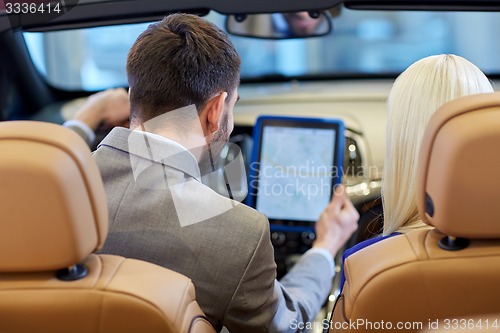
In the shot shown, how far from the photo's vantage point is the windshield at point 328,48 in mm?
4270

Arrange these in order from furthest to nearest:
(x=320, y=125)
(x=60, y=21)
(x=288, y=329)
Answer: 1. (x=320, y=125)
2. (x=60, y=21)
3. (x=288, y=329)

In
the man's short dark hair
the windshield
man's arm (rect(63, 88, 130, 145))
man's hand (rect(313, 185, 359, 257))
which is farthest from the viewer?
the windshield

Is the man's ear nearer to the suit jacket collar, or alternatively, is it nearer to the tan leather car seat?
the suit jacket collar

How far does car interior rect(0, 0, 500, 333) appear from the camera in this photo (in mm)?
1725

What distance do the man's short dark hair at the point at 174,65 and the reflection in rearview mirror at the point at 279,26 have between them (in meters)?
0.94

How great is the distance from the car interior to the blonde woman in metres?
0.25

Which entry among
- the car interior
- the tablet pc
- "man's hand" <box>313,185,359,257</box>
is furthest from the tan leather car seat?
the tablet pc

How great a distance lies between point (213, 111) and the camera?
2340 millimetres

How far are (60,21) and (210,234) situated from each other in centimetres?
81

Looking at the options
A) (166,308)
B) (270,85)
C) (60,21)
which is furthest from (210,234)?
(270,85)

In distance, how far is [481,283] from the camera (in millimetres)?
1823

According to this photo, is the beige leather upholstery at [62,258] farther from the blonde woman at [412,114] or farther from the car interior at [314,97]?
the blonde woman at [412,114]

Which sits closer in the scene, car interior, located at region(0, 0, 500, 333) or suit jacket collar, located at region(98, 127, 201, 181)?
car interior, located at region(0, 0, 500, 333)

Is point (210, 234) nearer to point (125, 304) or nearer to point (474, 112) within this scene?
point (125, 304)
